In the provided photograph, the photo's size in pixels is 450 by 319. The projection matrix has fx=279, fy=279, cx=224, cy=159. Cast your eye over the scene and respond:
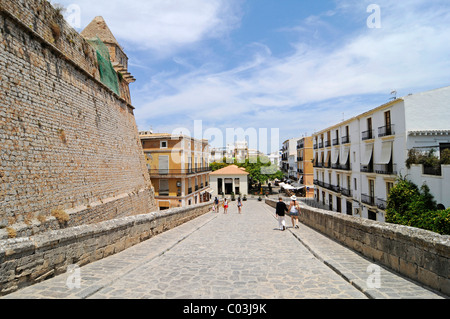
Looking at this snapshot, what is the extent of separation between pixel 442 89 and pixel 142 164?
870 inches

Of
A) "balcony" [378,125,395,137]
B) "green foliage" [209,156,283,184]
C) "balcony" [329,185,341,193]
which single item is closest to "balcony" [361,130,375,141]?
"balcony" [378,125,395,137]

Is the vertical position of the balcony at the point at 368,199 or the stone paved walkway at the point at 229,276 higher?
the stone paved walkway at the point at 229,276

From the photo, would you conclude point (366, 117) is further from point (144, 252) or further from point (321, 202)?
point (144, 252)

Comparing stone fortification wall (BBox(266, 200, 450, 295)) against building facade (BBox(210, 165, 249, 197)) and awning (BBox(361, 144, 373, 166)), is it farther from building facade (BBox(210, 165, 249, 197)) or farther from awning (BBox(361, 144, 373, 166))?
building facade (BBox(210, 165, 249, 197))

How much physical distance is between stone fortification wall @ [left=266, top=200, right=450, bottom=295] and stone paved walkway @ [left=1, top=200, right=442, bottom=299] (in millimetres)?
201

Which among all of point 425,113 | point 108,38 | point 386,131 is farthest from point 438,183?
point 108,38

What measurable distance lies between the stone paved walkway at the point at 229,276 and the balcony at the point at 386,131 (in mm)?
16703

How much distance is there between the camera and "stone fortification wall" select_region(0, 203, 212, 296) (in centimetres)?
402

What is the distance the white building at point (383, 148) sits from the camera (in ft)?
61.2

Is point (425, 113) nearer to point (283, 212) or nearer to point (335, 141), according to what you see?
point (335, 141)

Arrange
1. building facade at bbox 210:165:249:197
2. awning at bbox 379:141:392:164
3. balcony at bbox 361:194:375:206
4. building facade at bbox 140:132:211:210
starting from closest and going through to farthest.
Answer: awning at bbox 379:141:392:164 → balcony at bbox 361:194:375:206 → building facade at bbox 140:132:211:210 → building facade at bbox 210:165:249:197

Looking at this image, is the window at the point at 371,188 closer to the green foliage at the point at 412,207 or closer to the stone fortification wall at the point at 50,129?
the green foliage at the point at 412,207

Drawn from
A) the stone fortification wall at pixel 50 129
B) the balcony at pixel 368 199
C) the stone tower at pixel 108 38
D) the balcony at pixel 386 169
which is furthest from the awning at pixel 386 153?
the stone tower at pixel 108 38
